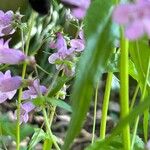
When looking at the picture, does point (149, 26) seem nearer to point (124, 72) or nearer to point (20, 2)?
point (124, 72)

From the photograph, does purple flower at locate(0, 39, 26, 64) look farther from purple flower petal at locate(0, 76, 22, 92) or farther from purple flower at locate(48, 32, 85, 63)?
purple flower at locate(48, 32, 85, 63)

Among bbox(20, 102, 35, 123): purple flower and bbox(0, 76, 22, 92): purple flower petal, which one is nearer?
bbox(0, 76, 22, 92): purple flower petal

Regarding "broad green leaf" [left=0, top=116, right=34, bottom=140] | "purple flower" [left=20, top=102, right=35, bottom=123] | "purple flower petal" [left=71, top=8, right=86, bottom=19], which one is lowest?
"broad green leaf" [left=0, top=116, right=34, bottom=140]

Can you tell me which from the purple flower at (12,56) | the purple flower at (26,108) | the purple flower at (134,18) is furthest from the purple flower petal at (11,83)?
the purple flower at (134,18)

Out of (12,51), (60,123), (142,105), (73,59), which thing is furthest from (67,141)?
(60,123)

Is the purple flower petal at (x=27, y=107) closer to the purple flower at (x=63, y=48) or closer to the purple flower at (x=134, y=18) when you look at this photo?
the purple flower at (x=63, y=48)

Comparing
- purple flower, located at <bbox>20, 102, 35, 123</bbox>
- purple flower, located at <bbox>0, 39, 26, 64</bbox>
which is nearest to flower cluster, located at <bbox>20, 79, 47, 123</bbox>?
purple flower, located at <bbox>20, 102, 35, 123</bbox>
